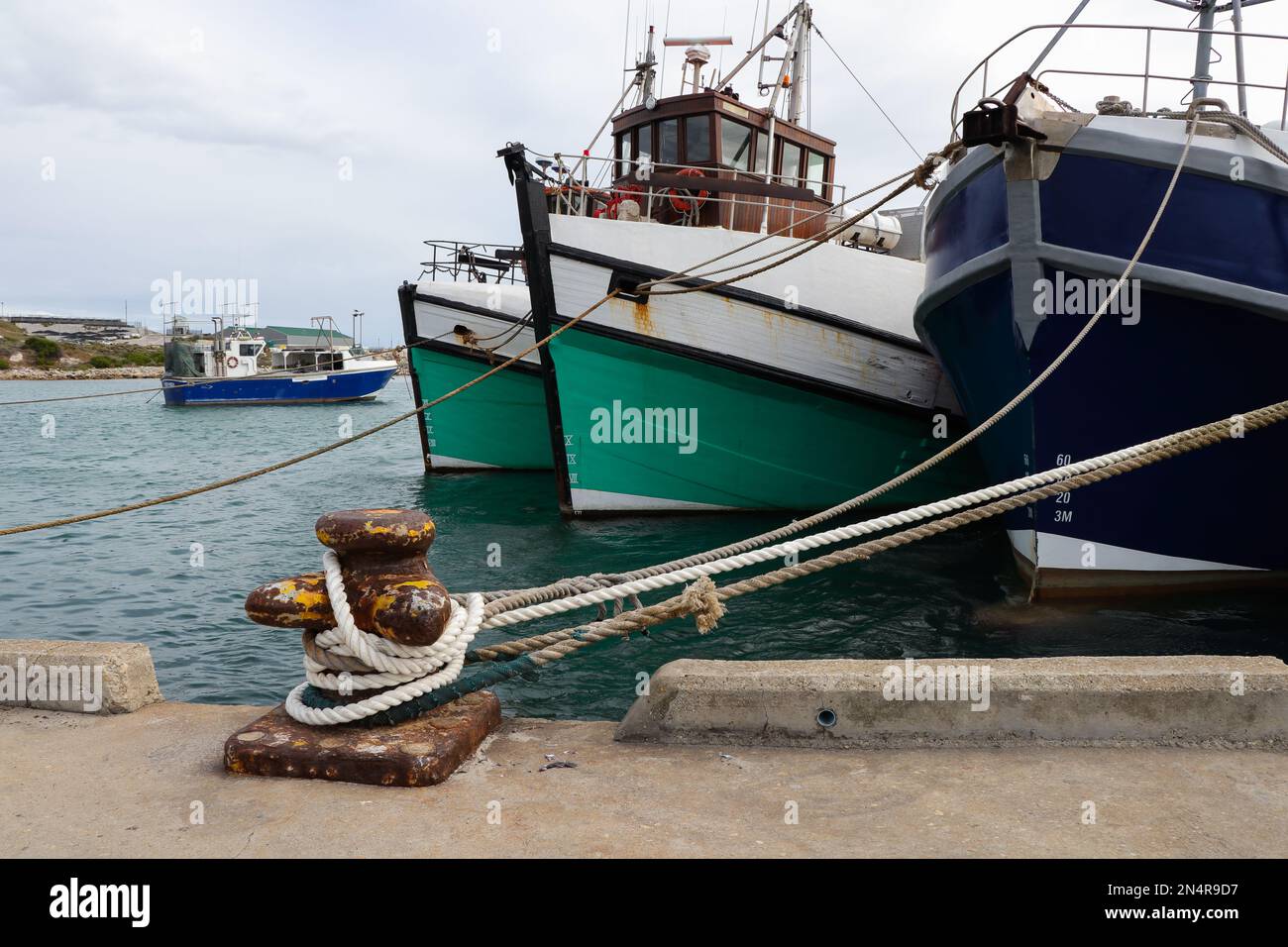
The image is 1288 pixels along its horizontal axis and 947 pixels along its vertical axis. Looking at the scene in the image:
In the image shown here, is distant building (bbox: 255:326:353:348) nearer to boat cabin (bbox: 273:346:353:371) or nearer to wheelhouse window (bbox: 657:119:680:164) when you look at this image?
boat cabin (bbox: 273:346:353:371)

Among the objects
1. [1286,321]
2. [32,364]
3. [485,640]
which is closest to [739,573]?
[485,640]

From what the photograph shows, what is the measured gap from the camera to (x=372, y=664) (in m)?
2.63

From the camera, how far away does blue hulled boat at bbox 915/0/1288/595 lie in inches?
234

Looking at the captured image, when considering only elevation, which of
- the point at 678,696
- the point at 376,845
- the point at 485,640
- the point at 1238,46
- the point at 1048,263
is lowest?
the point at 485,640

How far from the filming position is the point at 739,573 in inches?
331

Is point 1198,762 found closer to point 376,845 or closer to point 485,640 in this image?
point 376,845

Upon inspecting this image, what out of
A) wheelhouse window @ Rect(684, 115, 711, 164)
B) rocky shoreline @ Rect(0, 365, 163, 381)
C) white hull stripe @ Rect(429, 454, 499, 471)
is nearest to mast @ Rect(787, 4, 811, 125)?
wheelhouse window @ Rect(684, 115, 711, 164)

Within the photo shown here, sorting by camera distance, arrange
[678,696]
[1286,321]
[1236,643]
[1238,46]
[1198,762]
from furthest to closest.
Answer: [1238,46], [1236,643], [1286,321], [678,696], [1198,762]

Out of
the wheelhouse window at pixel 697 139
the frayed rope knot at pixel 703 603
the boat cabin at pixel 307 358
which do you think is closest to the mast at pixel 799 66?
the wheelhouse window at pixel 697 139

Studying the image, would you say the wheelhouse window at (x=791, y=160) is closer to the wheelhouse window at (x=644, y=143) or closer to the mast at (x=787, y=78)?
the mast at (x=787, y=78)

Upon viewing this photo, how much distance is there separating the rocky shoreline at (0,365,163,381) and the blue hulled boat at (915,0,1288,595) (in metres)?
86.0

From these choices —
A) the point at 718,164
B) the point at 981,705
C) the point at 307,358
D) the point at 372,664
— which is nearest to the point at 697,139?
the point at 718,164

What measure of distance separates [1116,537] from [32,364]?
307ft

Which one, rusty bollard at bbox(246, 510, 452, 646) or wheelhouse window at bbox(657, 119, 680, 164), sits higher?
wheelhouse window at bbox(657, 119, 680, 164)
